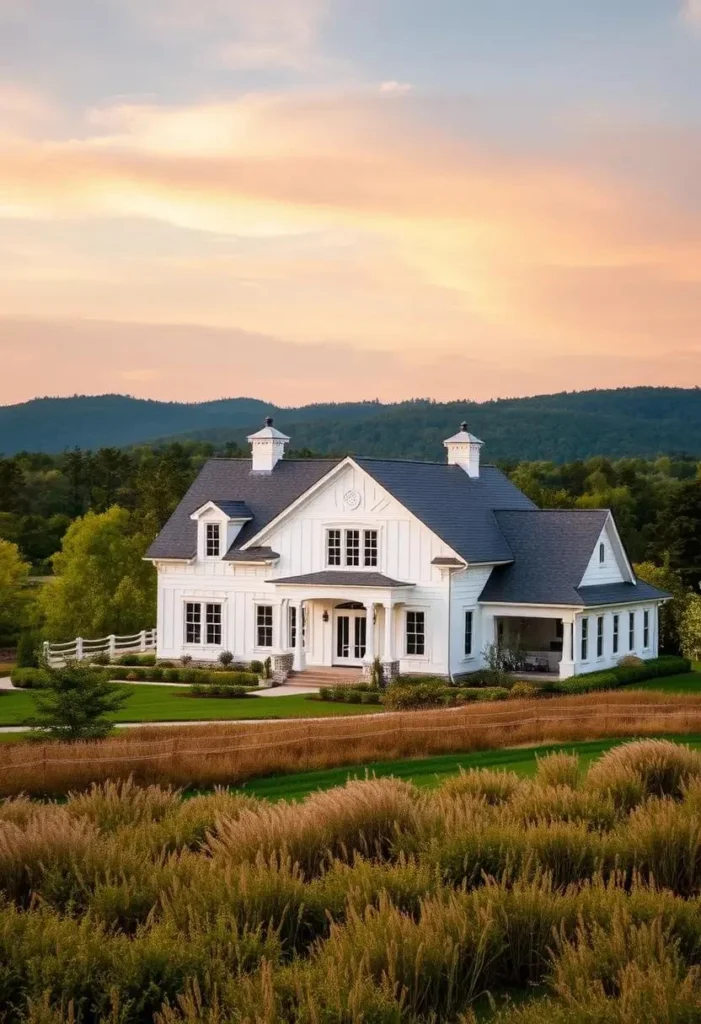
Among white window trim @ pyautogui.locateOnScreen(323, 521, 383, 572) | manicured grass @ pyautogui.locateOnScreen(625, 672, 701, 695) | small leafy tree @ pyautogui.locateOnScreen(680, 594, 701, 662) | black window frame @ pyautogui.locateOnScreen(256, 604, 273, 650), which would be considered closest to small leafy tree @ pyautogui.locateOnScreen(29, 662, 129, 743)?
white window trim @ pyautogui.locateOnScreen(323, 521, 383, 572)

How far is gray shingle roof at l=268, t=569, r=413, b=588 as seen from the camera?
41094 millimetres

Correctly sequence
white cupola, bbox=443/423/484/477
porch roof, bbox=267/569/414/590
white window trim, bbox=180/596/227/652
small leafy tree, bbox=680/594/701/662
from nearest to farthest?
porch roof, bbox=267/569/414/590 → white window trim, bbox=180/596/227/652 → white cupola, bbox=443/423/484/477 → small leafy tree, bbox=680/594/701/662

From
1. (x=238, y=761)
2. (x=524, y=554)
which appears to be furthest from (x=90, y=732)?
(x=524, y=554)

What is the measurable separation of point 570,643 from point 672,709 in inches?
445

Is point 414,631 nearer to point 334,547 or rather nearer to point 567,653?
point 334,547

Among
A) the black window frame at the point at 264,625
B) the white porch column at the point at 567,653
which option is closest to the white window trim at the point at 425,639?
the white porch column at the point at 567,653

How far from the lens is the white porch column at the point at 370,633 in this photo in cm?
4103

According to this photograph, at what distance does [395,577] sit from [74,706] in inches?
695

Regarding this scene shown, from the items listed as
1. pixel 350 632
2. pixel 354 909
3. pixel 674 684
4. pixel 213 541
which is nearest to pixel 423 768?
pixel 354 909

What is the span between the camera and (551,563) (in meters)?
42.9

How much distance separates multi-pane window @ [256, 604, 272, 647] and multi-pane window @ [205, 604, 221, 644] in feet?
4.83

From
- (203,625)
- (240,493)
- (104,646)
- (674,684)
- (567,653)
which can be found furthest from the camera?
(104,646)

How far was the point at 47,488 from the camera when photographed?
108m

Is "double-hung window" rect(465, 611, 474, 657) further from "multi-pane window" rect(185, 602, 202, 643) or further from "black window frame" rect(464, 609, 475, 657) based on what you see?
"multi-pane window" rect(185, 602, 202, 643)
